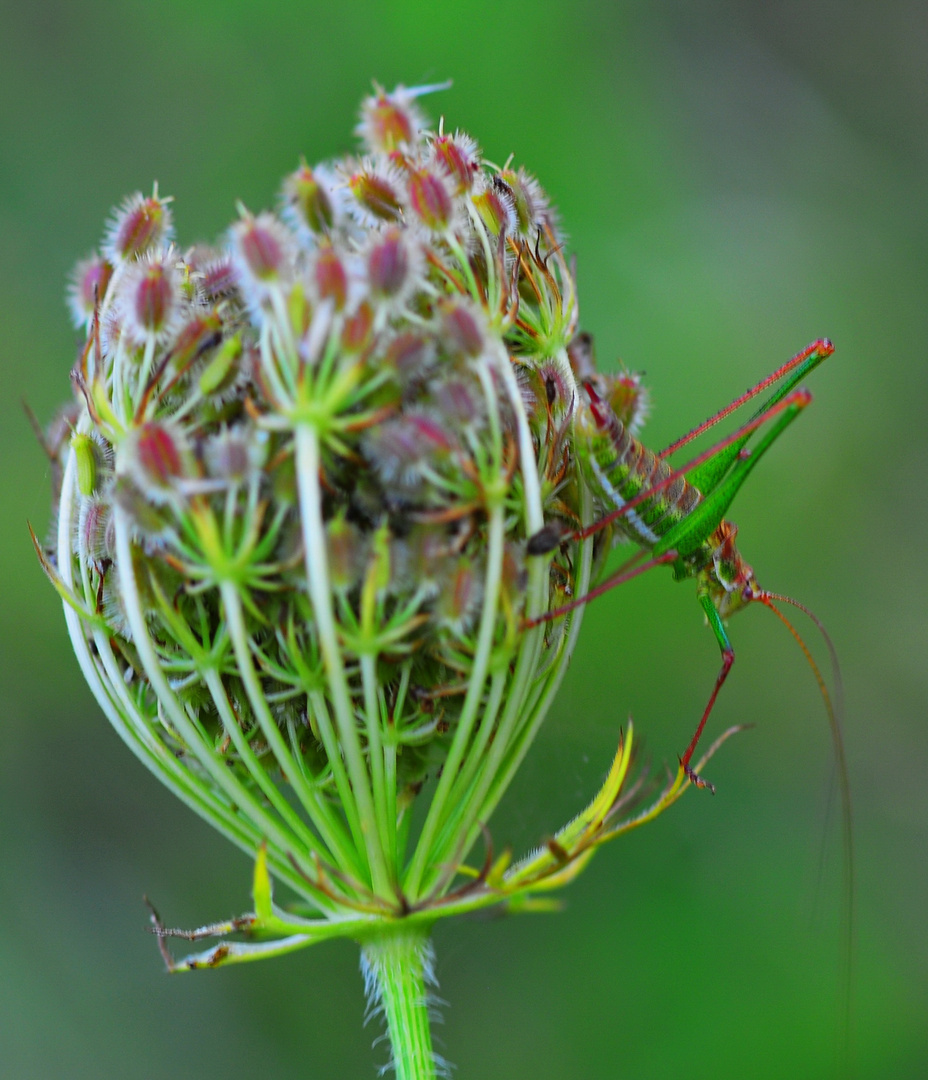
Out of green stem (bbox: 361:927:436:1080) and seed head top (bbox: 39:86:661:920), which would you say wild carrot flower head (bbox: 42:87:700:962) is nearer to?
seed head top (bbox: 39:86:661:920)

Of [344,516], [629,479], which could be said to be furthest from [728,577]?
[344,516]

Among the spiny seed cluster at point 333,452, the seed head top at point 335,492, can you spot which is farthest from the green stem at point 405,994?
the spiny seed cluster at point 333,452

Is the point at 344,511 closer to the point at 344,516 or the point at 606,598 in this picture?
the point at 344,516

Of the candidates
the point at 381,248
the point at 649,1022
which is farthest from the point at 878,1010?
the point at 381,248

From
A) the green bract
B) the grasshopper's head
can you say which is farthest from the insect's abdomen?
the grasshopper's head

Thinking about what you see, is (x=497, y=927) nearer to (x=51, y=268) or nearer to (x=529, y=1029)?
(x=529, y=1029)

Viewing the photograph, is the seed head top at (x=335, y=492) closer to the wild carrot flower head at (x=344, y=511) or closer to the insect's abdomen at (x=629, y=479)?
the wild carrot flower head at (x=344, y=511)
